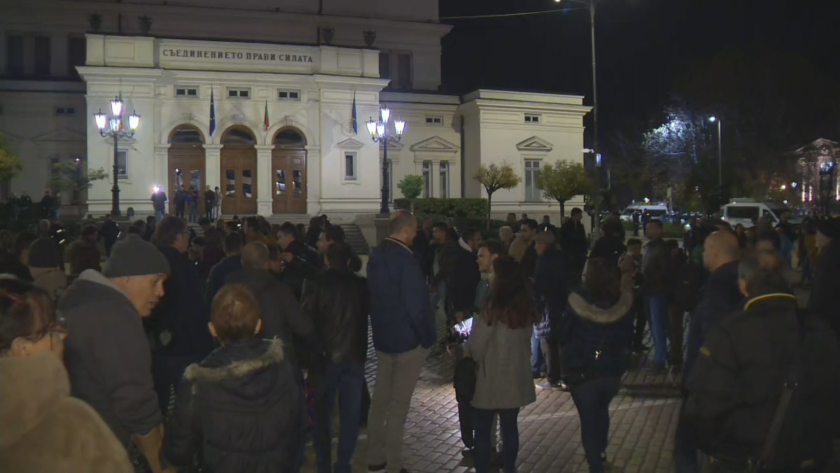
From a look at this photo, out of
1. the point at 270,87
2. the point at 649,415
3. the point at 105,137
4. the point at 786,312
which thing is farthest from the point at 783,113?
the point at 786,312

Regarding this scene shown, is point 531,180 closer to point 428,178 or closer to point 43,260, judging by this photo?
point 428,178

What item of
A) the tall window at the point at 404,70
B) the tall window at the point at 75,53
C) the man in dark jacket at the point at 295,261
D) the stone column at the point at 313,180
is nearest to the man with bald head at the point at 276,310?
the man in dark jacket at the point at 295,261

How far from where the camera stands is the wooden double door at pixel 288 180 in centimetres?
3506

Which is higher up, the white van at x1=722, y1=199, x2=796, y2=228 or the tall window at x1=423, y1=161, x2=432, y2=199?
the tall window at x1=423, y1=161, x2=432, y2=199

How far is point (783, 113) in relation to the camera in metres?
52.1

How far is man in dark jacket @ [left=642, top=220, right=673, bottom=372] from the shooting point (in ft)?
34.1

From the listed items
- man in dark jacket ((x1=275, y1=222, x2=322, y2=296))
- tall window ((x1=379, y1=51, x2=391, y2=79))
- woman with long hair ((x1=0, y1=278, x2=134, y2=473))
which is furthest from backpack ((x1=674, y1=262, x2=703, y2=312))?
tall window ((x1=379, y1=51, x2=391, y2=79))

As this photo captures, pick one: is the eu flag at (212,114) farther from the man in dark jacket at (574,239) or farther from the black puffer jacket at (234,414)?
the black puffer jacket at (234,414)

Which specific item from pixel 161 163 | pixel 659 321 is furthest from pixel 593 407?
pixel 161 163

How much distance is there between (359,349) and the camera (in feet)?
20.9

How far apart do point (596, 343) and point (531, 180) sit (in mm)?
35344

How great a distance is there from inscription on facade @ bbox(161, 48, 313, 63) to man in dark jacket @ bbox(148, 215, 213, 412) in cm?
2821

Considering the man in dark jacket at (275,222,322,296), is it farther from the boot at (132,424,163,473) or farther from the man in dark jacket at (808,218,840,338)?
the man in dark jacket at (808,218,840,338)

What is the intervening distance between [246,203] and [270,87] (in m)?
5.52
